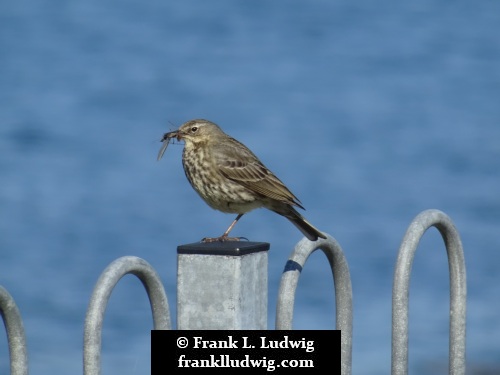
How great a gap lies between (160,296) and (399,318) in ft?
4.12

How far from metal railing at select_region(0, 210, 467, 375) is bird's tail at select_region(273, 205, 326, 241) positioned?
88mm

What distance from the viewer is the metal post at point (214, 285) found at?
5.69 meters

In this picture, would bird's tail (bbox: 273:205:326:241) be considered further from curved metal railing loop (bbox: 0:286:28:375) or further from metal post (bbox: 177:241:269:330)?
curved metal railing loop (bbox: 0:286:28:375)

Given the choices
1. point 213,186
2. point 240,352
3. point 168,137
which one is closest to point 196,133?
point 168,137

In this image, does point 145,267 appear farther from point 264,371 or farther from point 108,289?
point 264,371

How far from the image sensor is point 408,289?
666 cm

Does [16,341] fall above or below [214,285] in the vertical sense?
below

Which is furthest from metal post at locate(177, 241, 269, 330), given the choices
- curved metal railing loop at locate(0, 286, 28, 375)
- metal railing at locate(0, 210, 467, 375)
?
curved metal railing loop at locate(0, 286, 28, 375)

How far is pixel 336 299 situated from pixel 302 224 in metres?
0.58

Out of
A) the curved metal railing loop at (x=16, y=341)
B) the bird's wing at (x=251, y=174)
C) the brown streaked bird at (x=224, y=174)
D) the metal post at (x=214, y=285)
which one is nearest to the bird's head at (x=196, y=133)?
the brown streaked bird at (x=224, y=174)

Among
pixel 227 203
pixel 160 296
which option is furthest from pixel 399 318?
pixel 227 203

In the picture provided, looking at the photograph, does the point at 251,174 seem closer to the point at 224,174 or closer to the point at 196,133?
the point at 224,174

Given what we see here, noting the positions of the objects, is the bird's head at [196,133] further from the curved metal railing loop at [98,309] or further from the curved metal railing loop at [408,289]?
the curved metal railing loop at [98,309]

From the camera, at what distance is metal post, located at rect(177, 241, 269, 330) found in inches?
224
